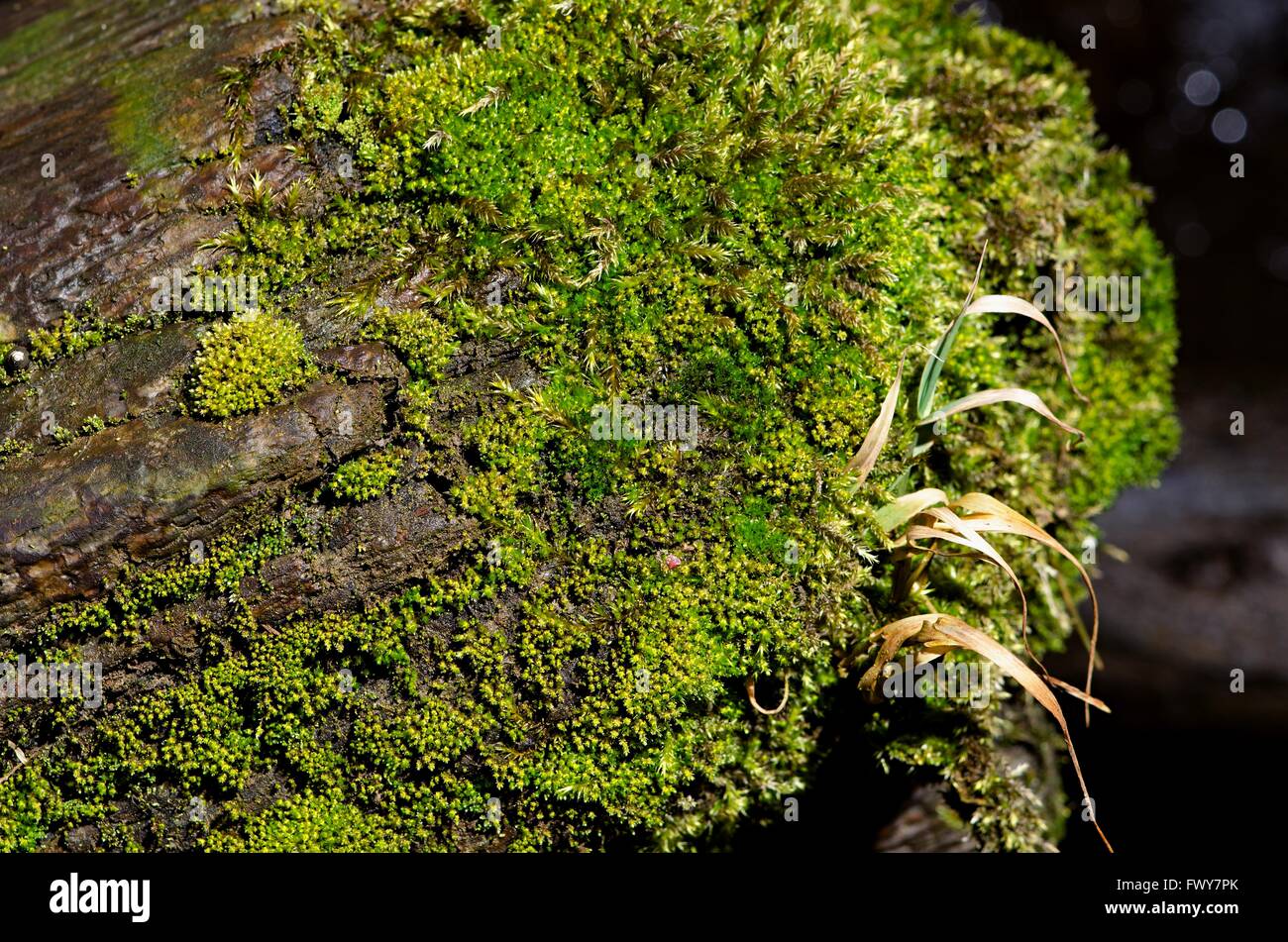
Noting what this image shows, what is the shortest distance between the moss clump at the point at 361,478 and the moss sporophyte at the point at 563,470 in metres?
0.01

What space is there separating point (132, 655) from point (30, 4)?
3.52 meters

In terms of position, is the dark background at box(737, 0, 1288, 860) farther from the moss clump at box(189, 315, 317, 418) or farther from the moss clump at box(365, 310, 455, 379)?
the moss clump at box(189, 315, 317, 418)

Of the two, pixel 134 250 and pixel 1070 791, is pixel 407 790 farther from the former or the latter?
pixel 1070 791

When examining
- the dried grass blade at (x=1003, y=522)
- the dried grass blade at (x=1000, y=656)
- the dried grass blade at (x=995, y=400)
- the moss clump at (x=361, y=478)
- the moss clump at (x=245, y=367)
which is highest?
the moss clump at (x=245, y=367)

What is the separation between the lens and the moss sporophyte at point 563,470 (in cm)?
278

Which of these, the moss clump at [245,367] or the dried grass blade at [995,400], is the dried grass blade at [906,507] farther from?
the moss clump at [245,367]

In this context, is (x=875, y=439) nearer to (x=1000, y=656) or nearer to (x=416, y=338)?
(x=1000, y=656)

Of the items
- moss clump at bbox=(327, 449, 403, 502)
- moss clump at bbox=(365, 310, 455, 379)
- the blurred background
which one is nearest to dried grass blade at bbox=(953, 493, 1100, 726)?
moss clump at bbox=(365, 310, 455, 379)

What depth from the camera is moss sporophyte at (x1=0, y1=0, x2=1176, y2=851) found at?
278 cm

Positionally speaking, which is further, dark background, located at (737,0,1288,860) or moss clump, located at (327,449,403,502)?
dark background, located at (737,0,1288,860)

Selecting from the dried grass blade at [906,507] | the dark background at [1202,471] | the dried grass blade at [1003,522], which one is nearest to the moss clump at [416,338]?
the dried grass blade at [906,507]

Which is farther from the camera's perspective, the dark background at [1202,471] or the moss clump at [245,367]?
the dark background at [1202,471]

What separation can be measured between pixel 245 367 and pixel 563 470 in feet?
3.72

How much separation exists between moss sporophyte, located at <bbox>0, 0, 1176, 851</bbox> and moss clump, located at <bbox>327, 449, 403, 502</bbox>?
12 millimetres
